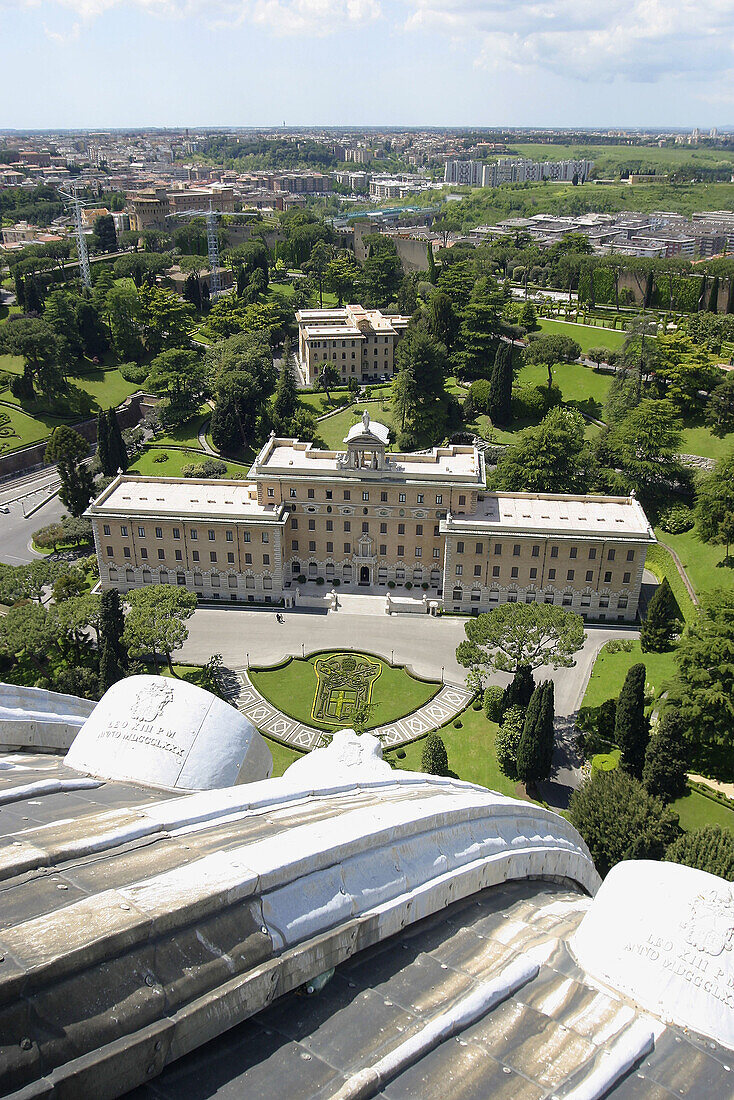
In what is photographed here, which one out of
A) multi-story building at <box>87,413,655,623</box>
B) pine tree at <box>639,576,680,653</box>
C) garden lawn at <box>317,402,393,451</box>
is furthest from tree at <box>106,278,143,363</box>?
pine tree at <box>639,576,680,653</box>

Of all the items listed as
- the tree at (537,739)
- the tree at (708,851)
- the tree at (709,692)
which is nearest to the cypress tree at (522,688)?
the tree at (537,739)

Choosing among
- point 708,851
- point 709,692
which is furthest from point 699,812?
point 708,851

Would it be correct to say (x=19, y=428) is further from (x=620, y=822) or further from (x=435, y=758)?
(x=620, y=822)

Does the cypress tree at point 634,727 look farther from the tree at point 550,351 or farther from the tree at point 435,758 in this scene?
the tree at point 550,351

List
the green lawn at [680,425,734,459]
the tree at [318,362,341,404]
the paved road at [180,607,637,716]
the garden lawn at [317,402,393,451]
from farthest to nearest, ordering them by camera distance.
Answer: the tree at [318,362,341,404] < the garden lawn at [317,402,393,451] < the green lawn at [680,425,734,459] < the paved road at [180,607,637,716]

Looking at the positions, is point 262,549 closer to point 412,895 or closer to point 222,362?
point 222,362

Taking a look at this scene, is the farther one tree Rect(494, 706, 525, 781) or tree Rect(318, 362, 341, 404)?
tree Rect(318, 362, 341, 404)

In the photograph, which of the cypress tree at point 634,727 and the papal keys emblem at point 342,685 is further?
the papal keys emblem at point 342,685

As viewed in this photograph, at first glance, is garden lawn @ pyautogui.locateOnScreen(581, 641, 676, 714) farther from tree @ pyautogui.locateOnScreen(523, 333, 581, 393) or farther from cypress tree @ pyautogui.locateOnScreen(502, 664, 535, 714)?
tree @ pyautogui.locateOnScreen(523, 333, 581, 393)
